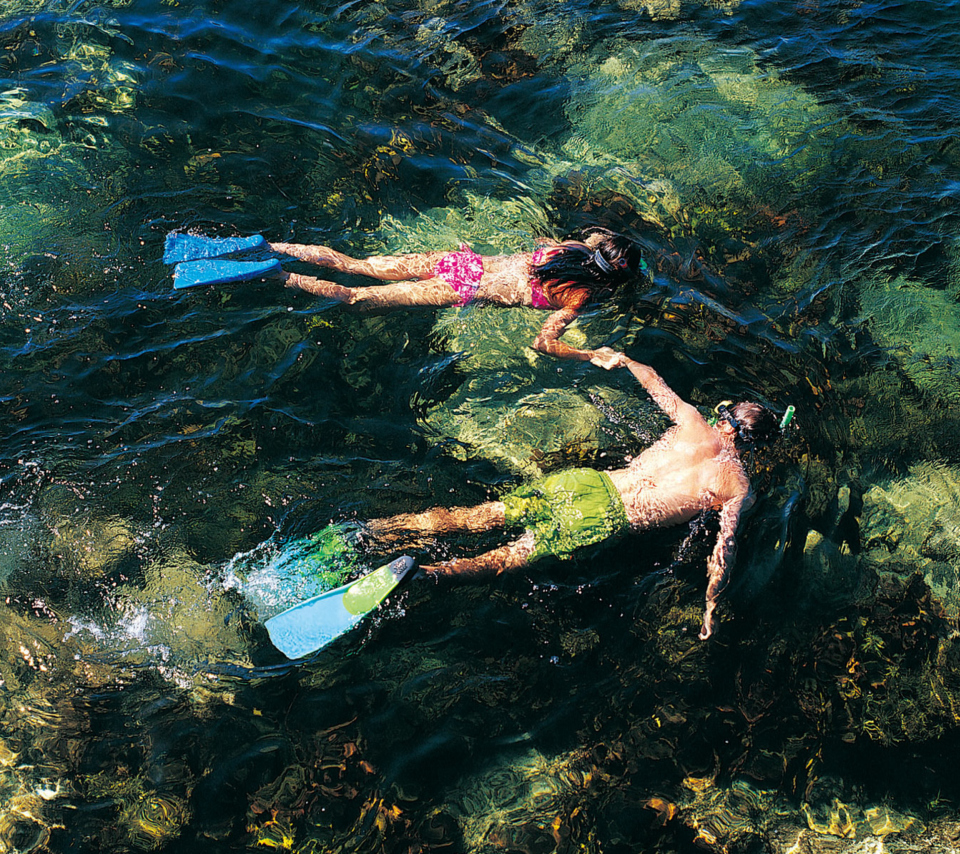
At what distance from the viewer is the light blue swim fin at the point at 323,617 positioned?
439 cm

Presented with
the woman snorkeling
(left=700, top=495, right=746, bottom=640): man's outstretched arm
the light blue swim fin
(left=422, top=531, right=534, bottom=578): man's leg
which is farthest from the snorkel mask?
the light blue swim fin

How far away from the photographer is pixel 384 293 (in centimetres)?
591

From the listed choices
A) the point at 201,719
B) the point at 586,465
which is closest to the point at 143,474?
the point at 201,719

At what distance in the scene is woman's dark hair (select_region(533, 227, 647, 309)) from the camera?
602 cm

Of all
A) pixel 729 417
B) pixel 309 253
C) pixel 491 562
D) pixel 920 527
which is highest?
pixel 309 253

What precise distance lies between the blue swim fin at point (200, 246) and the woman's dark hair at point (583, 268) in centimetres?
240

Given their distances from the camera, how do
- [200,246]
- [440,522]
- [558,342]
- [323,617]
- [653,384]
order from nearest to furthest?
[323,617]
[440,522]
[653,384]
[200,246]
[558,342]

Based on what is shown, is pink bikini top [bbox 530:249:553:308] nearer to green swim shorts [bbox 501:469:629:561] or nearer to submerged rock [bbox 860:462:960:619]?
green swim shorts [bbox 501:469:629:561]

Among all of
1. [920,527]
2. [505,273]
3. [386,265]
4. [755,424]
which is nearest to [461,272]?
[505,273]

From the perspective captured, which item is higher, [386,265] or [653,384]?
[386,265]

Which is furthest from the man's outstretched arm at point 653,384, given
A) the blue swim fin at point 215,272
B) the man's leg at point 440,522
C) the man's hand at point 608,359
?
the blue swim fin at point 215,272

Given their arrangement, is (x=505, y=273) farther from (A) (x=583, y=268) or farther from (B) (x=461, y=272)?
(A) (x=583, y=268)

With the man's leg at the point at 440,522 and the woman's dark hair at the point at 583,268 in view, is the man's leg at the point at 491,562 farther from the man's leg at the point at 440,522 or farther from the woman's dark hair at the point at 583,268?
the woman's dark hair at the point at 583,268

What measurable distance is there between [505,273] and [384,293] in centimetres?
105
